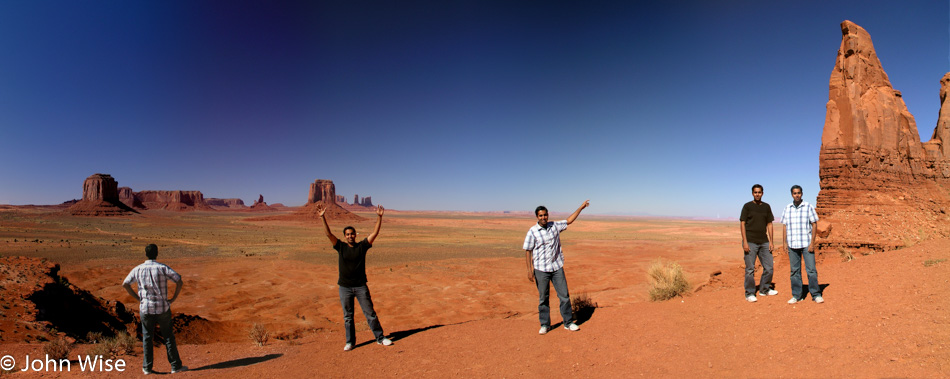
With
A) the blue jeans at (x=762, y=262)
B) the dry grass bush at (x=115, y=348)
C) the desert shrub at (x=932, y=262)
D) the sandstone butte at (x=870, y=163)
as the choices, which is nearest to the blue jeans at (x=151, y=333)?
the dry grass bush at (x=115, y=348)

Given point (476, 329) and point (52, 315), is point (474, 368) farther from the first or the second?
point (52, 315)

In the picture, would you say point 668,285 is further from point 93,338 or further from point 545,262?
point 93,338

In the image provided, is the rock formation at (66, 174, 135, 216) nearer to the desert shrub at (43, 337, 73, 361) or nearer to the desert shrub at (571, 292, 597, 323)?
the desert shrub at (43, 337, 73, 361)

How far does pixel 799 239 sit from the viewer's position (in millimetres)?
6039

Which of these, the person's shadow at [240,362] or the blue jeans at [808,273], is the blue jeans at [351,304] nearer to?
the person's shadow at [240,362]

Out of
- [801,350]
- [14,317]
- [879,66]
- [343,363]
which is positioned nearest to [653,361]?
[801,350]

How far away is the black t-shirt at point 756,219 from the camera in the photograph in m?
6.37

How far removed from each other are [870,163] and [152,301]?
63.6 ft

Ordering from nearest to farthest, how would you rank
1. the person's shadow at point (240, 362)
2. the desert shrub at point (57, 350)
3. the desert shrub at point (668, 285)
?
the desert shrub at point (57, 350), the person's shadow at point (240, 362), the desert shrub at point (668, 285)

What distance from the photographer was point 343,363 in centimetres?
535

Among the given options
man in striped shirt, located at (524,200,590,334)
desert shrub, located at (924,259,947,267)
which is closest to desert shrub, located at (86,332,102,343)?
man in striped shirt, located at (524,200,590,334)

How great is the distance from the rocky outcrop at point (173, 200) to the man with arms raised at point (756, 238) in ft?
536

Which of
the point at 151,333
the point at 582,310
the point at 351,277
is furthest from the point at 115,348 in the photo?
the point at 582,310

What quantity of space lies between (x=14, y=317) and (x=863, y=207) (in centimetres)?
2099
